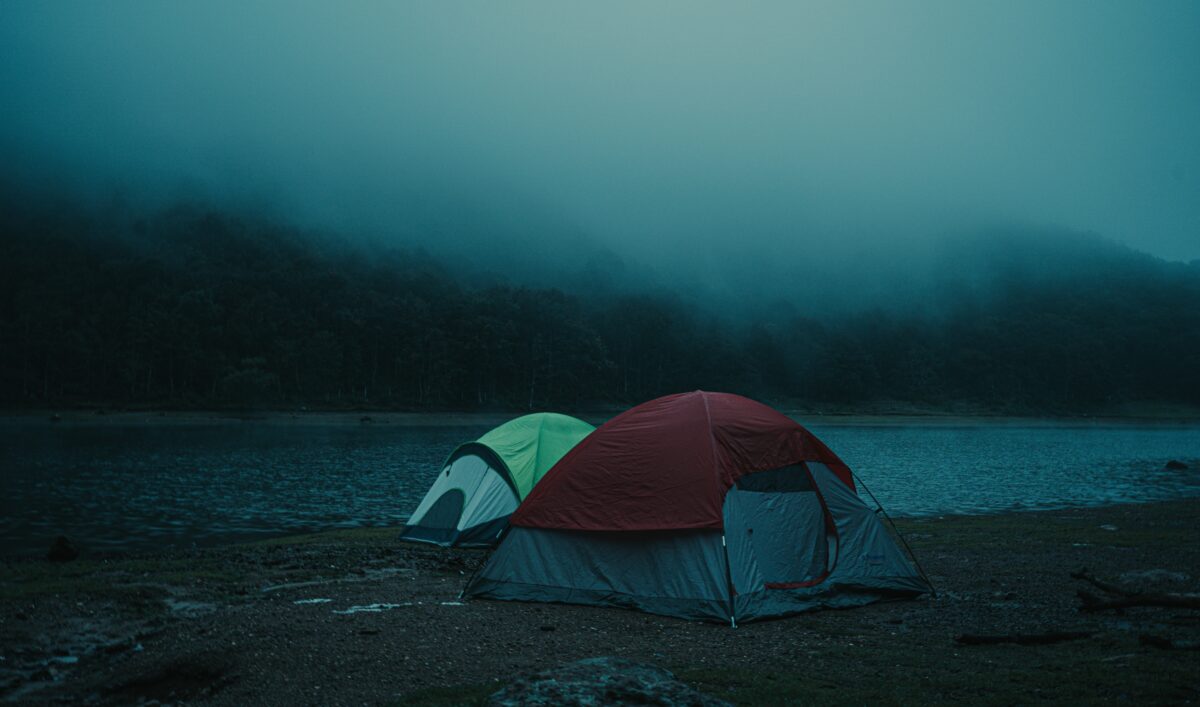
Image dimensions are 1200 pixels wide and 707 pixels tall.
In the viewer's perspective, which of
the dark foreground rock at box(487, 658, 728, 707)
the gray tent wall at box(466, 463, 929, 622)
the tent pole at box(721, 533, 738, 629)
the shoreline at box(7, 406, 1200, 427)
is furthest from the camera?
the shoreline at box(7, 406, 1200, 427)

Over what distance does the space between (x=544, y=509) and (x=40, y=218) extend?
16230 centimetres

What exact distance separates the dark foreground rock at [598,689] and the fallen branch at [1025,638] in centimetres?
469

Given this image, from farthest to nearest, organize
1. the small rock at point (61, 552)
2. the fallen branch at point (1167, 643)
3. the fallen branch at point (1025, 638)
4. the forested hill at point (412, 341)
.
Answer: the forested hill at point (412, 341), the small rock at point (61, 552), the fallen branch at point (1025, 638), the fallen branch at point (1167, 643)

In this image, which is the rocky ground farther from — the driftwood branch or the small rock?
the small rock

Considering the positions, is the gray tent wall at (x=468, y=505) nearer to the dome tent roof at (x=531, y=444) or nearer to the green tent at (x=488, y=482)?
the green tent at (x=488, y=482)

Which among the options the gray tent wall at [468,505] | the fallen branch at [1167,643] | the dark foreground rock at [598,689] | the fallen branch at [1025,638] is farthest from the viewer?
the gray tent wall at [468,505]

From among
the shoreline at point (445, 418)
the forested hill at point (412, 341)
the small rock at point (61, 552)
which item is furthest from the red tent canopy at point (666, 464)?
the forested hill at point (412, 341)

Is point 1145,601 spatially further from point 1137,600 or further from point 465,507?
point 465,507

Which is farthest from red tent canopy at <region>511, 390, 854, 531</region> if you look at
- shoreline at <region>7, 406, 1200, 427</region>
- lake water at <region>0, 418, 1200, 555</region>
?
shoreline at <region>7, 406, 1200, 427</region>

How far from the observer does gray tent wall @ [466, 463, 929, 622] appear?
10.6 m

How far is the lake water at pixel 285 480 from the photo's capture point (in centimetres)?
2189

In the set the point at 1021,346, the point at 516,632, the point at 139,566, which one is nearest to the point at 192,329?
the point at 139,566

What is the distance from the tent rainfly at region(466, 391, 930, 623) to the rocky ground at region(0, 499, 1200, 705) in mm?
455

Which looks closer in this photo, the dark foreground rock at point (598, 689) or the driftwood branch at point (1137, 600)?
the dark foreground rock at point (598, 689)
